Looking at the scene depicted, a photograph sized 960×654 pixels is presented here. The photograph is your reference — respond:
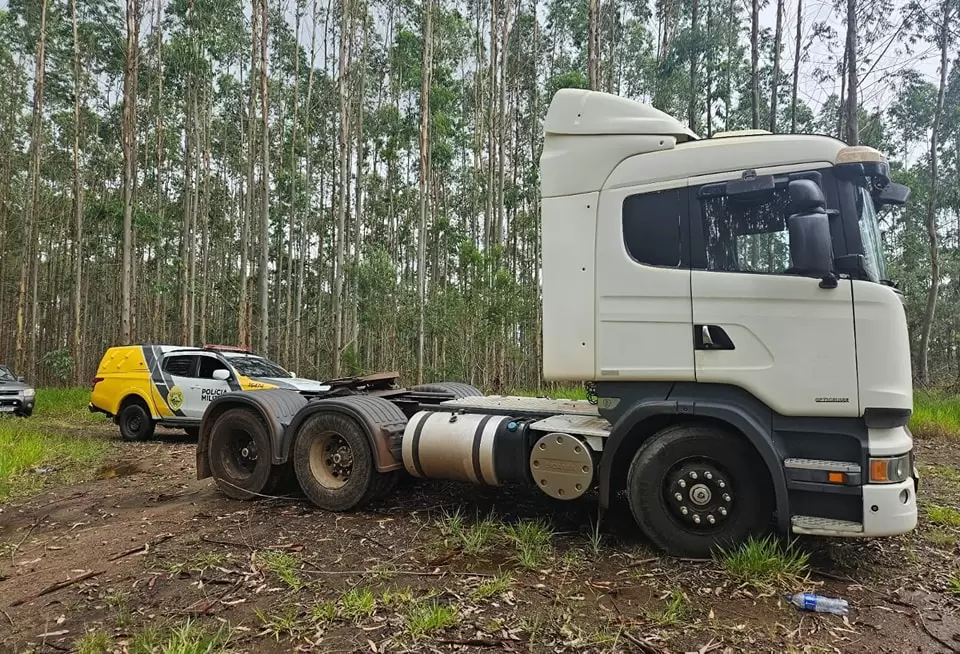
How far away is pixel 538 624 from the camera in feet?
10.3

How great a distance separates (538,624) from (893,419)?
2.55 meters

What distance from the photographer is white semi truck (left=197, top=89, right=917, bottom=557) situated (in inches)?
143

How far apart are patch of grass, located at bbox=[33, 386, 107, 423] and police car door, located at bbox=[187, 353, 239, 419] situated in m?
5.40

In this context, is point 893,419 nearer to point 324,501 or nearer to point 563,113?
point 563,113

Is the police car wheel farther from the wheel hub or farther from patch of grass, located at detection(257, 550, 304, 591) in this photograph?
the wheel hub

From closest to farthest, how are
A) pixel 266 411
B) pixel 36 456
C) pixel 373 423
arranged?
pixel 373 423 → pixel 266 411 → pixel 36 456

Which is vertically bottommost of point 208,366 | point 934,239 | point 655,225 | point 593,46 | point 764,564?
point 764,564

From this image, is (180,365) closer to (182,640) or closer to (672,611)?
(182,640)

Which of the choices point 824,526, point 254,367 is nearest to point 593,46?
point 254,367

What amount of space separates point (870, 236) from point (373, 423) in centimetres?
406

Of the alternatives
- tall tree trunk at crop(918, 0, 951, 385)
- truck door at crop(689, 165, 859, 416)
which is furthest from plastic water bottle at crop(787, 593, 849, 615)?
tall tree trunk at crop(918, 0, 951, 385)

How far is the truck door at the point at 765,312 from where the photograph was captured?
3.67m

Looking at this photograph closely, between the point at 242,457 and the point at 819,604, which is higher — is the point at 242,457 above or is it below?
above

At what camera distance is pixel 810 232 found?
3.59m
